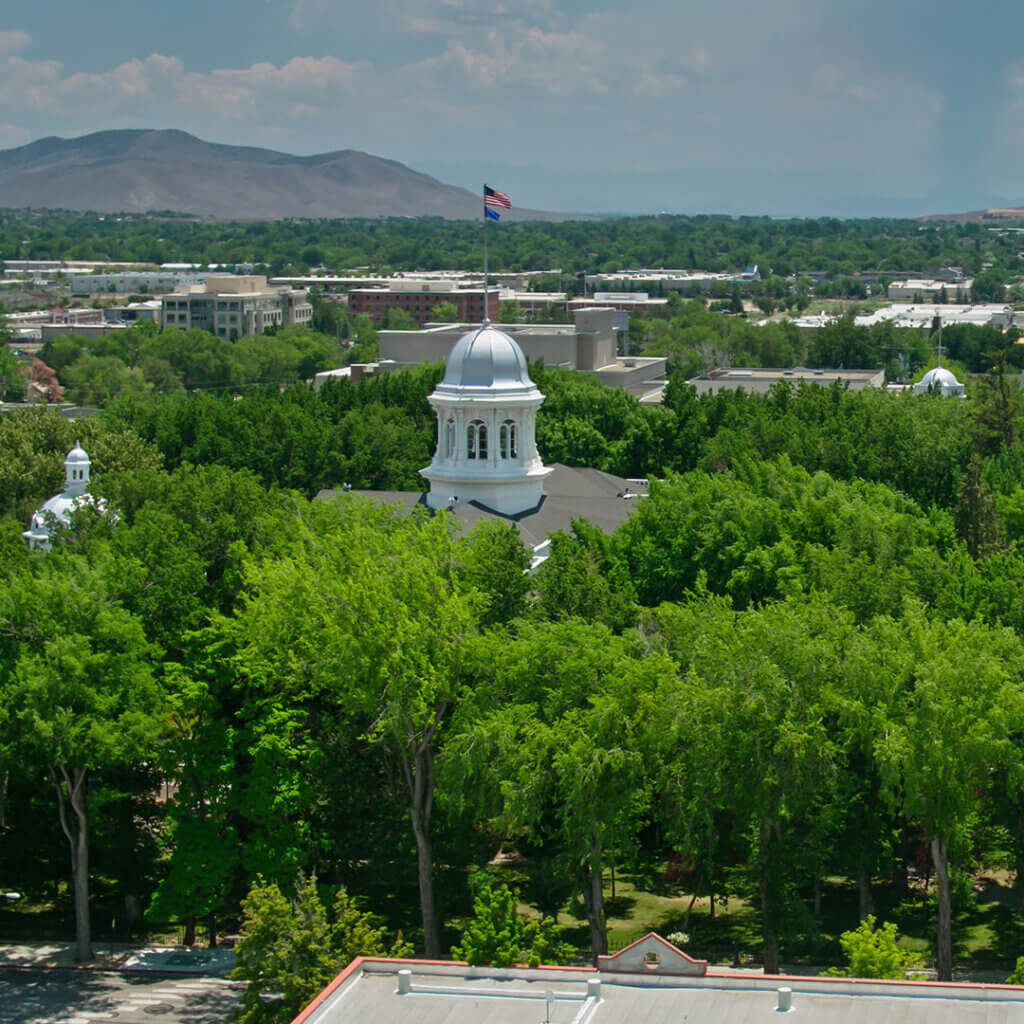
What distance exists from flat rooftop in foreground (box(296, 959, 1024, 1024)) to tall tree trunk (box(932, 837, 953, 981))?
1087 cm

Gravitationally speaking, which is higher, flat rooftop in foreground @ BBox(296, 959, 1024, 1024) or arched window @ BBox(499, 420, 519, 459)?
arched window @ BBox(499, 420, 519, 459)

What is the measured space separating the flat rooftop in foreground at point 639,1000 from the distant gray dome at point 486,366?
146 feet

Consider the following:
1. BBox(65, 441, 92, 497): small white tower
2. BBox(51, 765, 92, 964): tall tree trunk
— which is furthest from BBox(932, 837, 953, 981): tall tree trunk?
BBox(65, 441, 92, 497): small white tower

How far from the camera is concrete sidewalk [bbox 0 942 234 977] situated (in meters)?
53.0

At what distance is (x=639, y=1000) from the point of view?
123ft

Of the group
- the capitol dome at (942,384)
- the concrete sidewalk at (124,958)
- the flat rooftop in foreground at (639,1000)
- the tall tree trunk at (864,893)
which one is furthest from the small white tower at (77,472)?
the capitol dome at (942,384)

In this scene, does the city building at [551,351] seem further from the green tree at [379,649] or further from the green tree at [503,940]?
the green tree at [503,940]

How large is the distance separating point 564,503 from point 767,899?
35.2 m

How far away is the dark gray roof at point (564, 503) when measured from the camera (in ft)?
255

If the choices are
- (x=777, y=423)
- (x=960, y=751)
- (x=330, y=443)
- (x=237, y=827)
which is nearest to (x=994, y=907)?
(x=960, y=751)

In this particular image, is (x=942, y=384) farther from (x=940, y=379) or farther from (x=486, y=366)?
(x=486, y=366)

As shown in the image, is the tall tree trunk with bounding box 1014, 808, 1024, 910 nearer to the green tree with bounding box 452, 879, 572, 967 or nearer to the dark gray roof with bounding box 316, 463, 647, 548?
the green tree with bounding box 452, 879, 572, 967

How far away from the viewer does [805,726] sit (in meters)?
47.5

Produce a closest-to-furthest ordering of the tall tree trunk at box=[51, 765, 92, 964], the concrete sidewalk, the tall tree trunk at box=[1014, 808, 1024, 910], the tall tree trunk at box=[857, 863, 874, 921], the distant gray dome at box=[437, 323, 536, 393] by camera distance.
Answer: the tall tree trunk at box=[1014, 808, 1024, 910]
the tall tree trunk at box=[857, 863, 874, 921]
the concrete sidewalk
the tall tree trunk at box=[51, 765, 92, 964]
the distant gray dome at box=[437, 323, 536, 393]
